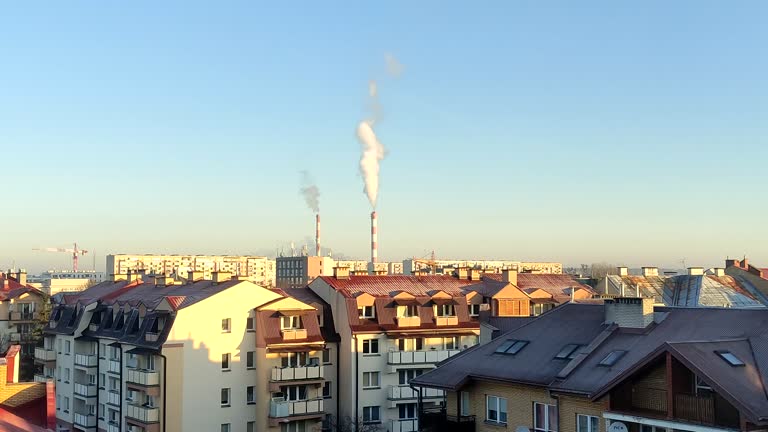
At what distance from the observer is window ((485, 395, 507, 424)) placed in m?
38.3

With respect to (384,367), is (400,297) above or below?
above

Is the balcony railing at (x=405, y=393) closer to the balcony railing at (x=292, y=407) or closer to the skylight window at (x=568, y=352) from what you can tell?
the balcony railing at (x=292, y=407)

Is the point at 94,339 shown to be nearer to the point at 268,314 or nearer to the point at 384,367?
the point at 268,314

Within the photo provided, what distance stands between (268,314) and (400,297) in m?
10.3

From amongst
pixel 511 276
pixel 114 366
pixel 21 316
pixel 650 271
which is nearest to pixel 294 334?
pixel 114 366

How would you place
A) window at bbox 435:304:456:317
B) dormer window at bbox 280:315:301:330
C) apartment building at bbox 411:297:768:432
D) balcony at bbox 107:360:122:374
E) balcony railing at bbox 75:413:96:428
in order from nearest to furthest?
apartment building at bbox 411:297:768:432
dormer window at bbox 280:315:301:330
balcony at bbox 107:360:122:374
window at bbox 435:304:456:317
balcony railing at bbox 75:413:96:428

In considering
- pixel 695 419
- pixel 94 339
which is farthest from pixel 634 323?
pixel 94 339

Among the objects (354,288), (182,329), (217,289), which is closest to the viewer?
(182,329)

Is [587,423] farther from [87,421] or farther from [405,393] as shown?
[87,421]

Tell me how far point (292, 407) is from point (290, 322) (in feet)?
19.7

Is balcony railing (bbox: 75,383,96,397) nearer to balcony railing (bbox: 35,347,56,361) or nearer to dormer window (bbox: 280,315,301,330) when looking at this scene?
balcony railing (bbox: 35,347,56,361)

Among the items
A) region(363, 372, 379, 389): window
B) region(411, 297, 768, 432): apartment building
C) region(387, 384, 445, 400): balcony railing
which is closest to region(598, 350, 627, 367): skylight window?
region(411, 297, 768, 432): apartment building

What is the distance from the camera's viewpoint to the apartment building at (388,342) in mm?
61250

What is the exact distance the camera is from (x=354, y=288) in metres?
64.6
